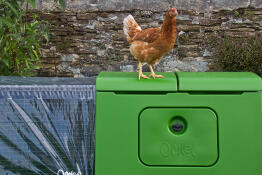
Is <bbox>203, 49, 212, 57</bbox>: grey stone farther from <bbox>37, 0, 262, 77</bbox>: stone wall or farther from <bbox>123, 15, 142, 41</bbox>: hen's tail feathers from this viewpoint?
<bbox>123, 15, 142, 41</bbox>: hen's tail feathers

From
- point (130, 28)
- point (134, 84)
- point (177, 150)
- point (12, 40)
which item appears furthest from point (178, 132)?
point (12, 40)

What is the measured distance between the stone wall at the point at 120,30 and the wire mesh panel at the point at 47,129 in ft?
10.6

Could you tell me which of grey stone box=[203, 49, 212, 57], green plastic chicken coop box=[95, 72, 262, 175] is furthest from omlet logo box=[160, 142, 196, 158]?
grey stone box=[203, 49, 212, 57]

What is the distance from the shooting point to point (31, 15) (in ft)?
15.6

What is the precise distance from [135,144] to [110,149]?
0.36 feet

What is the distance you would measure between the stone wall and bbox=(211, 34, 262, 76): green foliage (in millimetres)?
260

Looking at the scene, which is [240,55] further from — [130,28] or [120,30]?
[130,28]

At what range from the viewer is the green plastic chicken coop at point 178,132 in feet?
5.12

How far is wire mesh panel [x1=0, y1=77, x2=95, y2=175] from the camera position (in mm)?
1627

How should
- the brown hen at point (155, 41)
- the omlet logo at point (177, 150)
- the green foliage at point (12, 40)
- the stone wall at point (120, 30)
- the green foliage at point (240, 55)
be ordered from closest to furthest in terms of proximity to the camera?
1. the omlet logo at point (177, 150)
2. the brown hen at point (155, 41)
3. the green foliage at point (12, 40)
4. the green foliage at point (240, 55)
5. the stone wall at point (120, 30)

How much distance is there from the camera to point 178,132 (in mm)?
1578

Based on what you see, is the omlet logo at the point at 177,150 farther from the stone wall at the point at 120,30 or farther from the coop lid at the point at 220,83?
the stone wall at the point at 120,30

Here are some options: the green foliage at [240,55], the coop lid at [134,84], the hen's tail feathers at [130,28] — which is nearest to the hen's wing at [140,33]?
the hen's tail feathers at [130,28]

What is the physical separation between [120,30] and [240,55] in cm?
158
